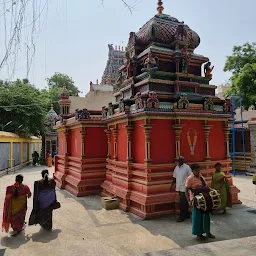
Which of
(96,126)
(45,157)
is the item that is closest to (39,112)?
(45,157)

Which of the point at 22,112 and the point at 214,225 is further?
the point at 22,112

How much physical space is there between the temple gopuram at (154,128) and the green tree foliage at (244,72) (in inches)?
467

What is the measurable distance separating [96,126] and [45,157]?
17305 mm

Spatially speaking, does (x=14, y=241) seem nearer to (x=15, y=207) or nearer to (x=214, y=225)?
(x=15, y=207)

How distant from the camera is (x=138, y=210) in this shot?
7.12 metres

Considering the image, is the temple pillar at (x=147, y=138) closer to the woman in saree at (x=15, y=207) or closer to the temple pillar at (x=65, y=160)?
the woman in saree at (x=15, y=207)

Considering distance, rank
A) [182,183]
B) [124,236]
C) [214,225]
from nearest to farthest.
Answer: [124,236], [214,225], [182,183]

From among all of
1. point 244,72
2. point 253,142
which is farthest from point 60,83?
point 253,142

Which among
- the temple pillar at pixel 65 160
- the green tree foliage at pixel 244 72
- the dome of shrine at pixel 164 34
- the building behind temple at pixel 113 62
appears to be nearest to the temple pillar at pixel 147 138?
the dome of shrine at pixel 164 34

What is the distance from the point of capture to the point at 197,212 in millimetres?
5227

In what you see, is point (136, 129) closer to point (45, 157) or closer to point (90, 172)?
point (90, 172)

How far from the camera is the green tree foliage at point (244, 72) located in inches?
800

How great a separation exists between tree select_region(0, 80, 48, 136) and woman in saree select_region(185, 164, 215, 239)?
20.8 m

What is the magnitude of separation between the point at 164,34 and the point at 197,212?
6.55 m
